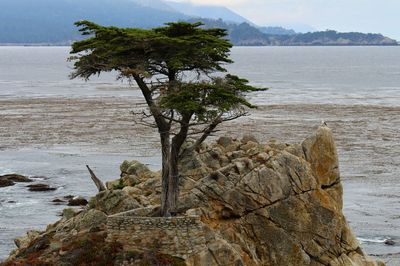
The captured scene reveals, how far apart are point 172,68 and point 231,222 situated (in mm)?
6481

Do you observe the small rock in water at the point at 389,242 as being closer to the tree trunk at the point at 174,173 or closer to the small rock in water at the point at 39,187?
the tree trunk at the point at 174,173

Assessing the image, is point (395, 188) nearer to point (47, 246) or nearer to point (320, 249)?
point (320, 249)

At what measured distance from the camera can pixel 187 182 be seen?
31188mm

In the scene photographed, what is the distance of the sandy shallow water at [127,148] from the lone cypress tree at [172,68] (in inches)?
565

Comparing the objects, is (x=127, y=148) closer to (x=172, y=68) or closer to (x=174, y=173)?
(x=174, y=173)

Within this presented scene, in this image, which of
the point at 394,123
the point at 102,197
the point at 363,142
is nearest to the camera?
the point at 102,197

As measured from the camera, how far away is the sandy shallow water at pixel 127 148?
45.6 m

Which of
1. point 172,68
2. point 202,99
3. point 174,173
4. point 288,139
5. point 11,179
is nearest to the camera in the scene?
point 202,99

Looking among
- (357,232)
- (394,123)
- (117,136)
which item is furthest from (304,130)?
(357,232)

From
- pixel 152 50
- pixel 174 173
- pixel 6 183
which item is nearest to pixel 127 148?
pixel 6 183

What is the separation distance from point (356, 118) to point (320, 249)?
56757mm

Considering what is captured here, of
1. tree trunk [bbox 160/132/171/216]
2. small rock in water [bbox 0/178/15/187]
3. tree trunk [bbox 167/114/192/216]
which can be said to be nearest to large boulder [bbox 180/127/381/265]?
tree trunk [bbox 167/114/192/216]

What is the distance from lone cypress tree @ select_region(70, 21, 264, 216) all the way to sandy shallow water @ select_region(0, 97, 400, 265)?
14344 mm

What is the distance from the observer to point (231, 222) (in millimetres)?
28219
